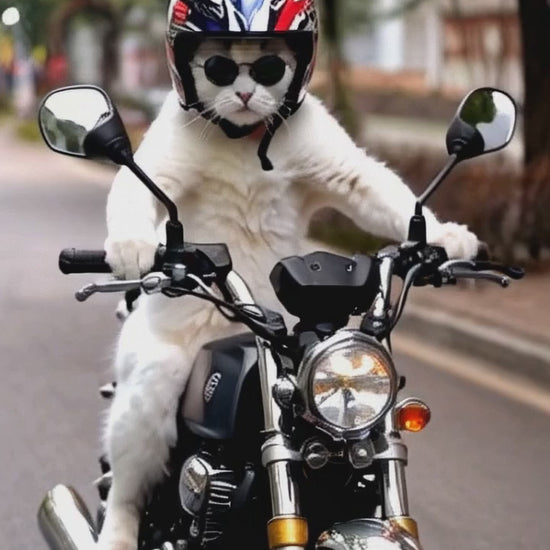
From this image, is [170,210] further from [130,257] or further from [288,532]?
[288,532]

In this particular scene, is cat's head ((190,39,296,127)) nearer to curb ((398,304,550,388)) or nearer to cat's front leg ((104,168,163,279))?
cat's front leg ((104,168,163,279))

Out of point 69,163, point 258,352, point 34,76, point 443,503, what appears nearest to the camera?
point 258,352

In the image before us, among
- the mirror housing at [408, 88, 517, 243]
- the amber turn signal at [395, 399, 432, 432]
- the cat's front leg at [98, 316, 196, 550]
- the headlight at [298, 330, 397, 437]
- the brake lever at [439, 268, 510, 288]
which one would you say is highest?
the mirror housing at [408, 88, 517, 243]

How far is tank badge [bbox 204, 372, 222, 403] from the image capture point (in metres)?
3.33

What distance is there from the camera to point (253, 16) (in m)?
3.31

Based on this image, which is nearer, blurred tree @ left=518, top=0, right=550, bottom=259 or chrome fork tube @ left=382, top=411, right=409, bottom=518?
chrome fork tube @ left=382, top=411, right=409, bottom=518

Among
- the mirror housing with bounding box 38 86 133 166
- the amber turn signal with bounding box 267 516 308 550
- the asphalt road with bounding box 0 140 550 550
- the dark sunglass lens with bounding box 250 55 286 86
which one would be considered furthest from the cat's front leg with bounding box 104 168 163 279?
the asphalt road with bounding box 0 140 550 550

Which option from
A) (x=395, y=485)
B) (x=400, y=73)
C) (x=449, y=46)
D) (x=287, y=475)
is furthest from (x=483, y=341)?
(x=400, y=73)

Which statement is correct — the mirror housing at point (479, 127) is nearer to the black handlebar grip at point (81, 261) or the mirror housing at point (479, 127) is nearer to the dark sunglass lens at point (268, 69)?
the dark sunglass lens at point (268, 69)

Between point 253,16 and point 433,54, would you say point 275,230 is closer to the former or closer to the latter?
point 253,16

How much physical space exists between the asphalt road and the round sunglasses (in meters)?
1.46

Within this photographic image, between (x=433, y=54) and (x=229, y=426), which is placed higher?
(x=229, y=426)

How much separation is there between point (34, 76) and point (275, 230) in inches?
1606

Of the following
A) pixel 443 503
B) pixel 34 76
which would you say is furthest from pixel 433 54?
pixel 443 503
